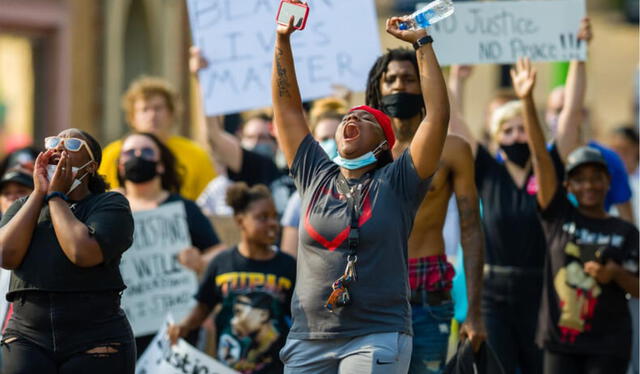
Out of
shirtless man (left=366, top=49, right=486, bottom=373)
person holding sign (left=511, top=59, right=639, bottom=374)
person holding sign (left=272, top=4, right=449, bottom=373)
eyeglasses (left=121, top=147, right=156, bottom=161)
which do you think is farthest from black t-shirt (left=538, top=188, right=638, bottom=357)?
eyeglasses (left=121, top=147, right=156, bottom=161)

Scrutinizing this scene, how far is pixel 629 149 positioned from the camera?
12.8 m

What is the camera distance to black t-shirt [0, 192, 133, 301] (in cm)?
541

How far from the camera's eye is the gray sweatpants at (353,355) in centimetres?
518

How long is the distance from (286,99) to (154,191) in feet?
8.41

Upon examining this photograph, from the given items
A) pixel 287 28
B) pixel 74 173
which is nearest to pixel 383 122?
pixel 287 28

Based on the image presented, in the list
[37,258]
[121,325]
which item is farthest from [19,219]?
[121,325]

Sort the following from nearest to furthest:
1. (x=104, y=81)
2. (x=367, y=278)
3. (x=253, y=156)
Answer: (x=367, y=278), (x=253, y=156), (x=104, y=81)

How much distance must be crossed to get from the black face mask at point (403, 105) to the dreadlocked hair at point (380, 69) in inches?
3.7

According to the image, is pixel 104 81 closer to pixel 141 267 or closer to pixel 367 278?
pixel 141 267

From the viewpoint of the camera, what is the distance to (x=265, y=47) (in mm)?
8648

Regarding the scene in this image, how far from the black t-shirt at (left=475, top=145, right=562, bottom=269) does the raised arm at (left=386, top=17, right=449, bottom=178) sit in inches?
91.6

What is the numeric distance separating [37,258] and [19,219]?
0.18 m

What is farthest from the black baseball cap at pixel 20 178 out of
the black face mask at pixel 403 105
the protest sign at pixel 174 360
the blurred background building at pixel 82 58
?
the blurred background building at pixel 82 58

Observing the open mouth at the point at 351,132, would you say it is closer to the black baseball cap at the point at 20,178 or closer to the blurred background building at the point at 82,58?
the black baseball cap at the point at 20,178
